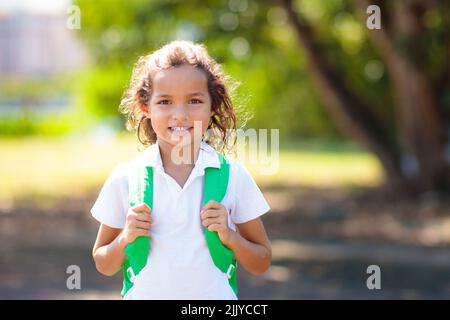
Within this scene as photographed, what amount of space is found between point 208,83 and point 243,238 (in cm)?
60

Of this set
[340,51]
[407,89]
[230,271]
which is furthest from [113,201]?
[340,51]

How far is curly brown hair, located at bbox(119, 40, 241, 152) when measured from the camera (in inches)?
122

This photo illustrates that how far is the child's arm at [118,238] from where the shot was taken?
9.48 ft

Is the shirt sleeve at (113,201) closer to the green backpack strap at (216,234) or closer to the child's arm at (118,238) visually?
the child's arm at (118,238)

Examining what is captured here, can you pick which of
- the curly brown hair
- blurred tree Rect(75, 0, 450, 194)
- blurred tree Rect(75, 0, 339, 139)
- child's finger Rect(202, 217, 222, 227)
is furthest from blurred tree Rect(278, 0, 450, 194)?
child's finger Rect(202, 217, 222, 227)

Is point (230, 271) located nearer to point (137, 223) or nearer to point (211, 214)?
point (211, 214)

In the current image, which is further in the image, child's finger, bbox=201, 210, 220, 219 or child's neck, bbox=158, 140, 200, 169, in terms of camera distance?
child's neck, bbox=158, 140, 200, 169

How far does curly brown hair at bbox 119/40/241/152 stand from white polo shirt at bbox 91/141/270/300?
0.26 m

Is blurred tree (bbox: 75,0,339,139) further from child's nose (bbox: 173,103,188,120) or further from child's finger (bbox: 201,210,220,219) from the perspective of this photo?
child's finger (bbox: 201,210,220,219)

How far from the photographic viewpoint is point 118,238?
2992mm

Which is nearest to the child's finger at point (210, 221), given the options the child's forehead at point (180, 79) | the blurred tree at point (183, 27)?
the child's forehead at point (180, 79)

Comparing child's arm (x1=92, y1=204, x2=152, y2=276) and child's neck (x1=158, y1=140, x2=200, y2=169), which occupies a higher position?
child's neck (x1=158, y1=140, x2=200, y2=169)

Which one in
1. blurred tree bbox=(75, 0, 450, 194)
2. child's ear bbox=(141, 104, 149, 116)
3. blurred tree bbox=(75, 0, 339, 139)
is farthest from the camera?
blurred tree bbox=(75, 0, 339, 139)

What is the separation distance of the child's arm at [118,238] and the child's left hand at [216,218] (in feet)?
0.65
